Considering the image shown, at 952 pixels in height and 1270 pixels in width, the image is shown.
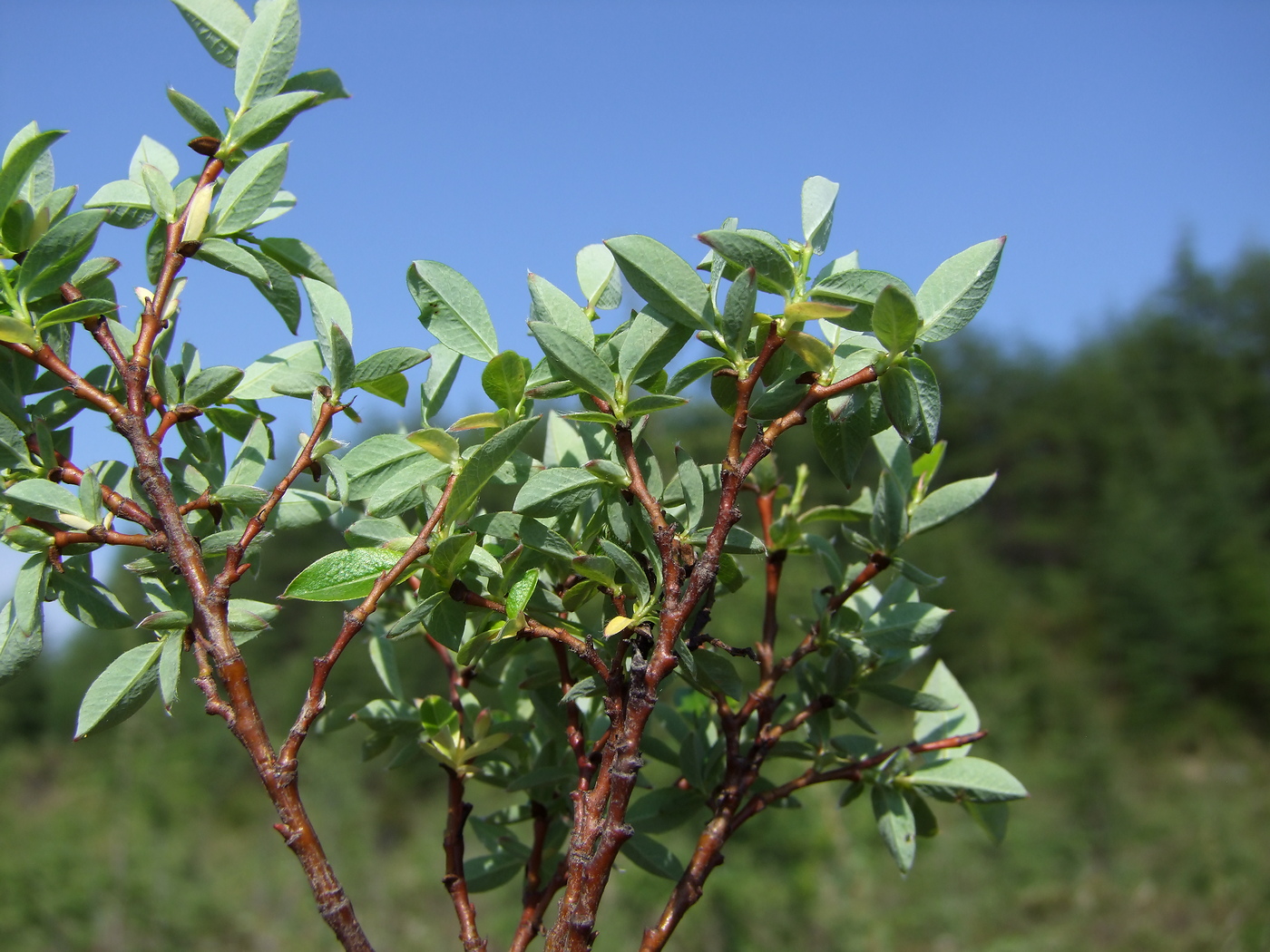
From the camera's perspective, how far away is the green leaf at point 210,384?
62 cm

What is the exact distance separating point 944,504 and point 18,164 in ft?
2.59

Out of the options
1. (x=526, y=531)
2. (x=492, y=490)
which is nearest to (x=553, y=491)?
(x=526, y=531)

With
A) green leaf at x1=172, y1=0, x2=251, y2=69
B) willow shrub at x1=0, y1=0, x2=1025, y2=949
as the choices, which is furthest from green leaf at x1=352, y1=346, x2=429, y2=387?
green leaf at x1=172, y1=0, x2=251, y2=69

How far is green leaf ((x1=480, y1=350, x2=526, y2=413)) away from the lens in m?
0.56

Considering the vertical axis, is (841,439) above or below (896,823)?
above

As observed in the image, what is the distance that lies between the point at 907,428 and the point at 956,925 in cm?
1009

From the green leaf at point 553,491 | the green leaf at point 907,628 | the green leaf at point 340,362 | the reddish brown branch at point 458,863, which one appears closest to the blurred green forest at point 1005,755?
the reddish brown branch at point 458,863

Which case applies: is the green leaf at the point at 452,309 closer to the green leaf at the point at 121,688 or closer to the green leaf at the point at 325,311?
the green leaf at the point at 325,311

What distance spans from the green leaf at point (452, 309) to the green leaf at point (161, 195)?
0.65ft

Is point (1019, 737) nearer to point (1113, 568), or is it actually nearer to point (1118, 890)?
point (1118, 890)

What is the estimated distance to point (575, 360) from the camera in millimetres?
538

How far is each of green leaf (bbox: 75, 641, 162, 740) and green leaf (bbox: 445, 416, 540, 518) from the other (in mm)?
257

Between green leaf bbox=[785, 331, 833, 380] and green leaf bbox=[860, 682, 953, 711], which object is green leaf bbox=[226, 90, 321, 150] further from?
green leaf bbox=[860, 682, 953, 711]

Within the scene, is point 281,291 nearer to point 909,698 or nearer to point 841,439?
point 841,439
